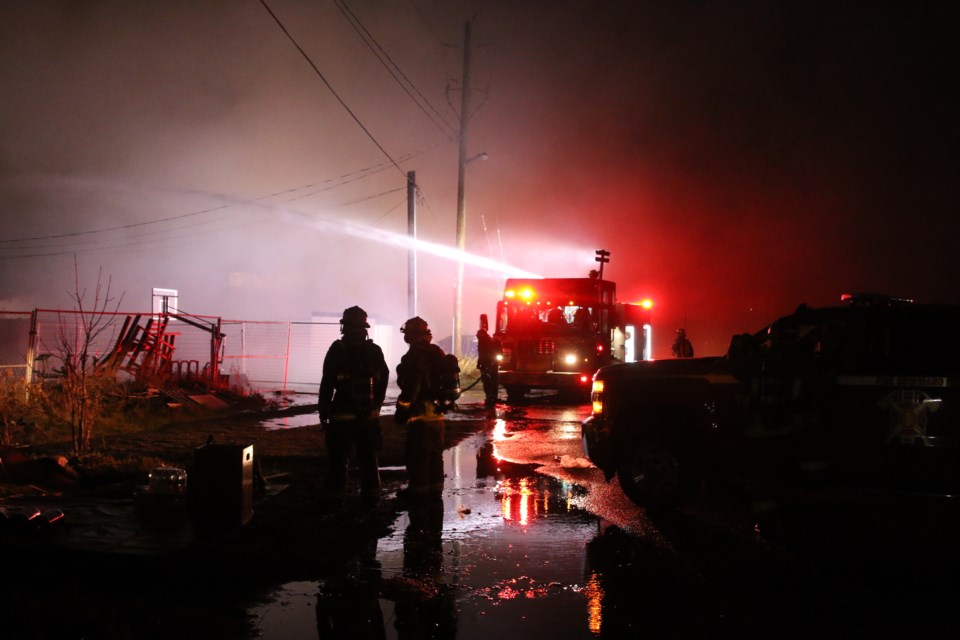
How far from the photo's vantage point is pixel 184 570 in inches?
183

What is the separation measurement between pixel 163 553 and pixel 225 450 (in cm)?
90

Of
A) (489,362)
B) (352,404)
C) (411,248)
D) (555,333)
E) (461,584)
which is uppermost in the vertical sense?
(411,248)

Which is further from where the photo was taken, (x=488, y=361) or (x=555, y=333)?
(x=555, y=333)

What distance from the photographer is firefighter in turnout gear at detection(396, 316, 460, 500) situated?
22.0ft

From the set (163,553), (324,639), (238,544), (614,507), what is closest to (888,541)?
(614,507)

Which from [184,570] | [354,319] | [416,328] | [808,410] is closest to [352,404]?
[354,319]

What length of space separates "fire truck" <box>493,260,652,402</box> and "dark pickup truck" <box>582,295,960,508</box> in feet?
35.2

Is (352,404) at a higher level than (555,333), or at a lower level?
lower

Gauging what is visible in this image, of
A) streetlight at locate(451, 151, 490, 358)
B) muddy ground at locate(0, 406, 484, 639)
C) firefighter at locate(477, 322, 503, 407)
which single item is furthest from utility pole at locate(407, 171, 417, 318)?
muddy ground at locate(0, 406, 484, 639)

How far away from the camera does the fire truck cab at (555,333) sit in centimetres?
1731

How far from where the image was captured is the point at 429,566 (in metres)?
4.86

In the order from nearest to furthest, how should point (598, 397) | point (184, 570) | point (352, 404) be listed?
1. point (184, 570)
2. point (352, 404)
3. point (598, 397)

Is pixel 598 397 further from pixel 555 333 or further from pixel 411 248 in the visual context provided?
pixel 411 248

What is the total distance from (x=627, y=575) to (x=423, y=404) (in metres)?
2.62
